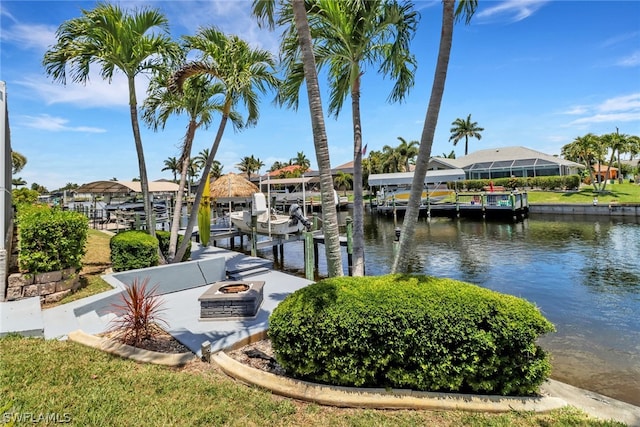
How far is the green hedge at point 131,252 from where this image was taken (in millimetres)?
8435

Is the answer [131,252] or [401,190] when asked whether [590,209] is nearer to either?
[401,190]

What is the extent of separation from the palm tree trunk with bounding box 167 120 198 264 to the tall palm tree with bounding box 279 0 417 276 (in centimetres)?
429

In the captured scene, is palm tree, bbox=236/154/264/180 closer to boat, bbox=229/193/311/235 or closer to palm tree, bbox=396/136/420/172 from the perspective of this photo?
palm tree, bbox=396/136/420/172

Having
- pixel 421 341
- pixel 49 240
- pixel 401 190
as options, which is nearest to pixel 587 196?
pixel 401 190

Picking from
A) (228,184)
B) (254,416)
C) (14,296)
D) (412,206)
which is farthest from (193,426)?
(228,184)

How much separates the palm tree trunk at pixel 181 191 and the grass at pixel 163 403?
574cm

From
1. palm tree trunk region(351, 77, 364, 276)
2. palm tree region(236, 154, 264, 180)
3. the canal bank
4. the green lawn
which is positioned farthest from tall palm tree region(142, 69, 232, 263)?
palm tree region(236, 154, 264, 180)

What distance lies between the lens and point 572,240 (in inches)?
807

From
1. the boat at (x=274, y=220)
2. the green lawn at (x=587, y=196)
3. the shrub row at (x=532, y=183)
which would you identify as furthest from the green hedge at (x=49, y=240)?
the shrub row at (x=532, y=183)

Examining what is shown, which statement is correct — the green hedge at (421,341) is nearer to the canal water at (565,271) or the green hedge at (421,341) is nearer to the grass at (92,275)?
the canal water at (565,271)

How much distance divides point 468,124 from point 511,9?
6819cm

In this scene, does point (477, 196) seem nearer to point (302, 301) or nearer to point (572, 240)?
point (572, 240)

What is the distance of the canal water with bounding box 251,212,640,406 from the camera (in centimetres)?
686

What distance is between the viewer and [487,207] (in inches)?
1291
